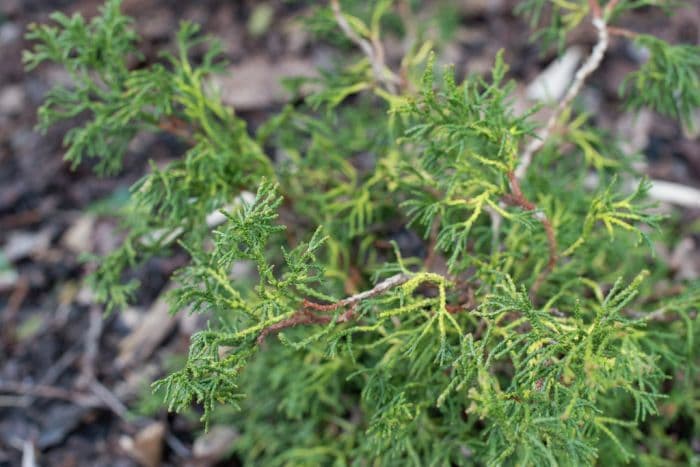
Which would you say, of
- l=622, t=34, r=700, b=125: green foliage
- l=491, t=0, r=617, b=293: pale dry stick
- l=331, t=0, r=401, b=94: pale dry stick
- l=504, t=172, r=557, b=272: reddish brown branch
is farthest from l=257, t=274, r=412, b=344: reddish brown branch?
l=622, t=34, r=700, b=125: green foliage

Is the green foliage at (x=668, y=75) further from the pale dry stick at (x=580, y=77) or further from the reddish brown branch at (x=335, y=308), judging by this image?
the reddish brown branch at (x=335, y=308)

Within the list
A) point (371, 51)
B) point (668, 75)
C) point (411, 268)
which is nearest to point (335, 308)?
point (411, 268)

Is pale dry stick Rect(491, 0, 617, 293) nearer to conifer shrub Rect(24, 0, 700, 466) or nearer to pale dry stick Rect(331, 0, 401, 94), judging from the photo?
conifer shrub Rect(24, 0, 700, 466)

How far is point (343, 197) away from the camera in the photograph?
214 cm

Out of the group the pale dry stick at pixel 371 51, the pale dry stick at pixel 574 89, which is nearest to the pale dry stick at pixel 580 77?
the pale dry stick at pixel 574 89

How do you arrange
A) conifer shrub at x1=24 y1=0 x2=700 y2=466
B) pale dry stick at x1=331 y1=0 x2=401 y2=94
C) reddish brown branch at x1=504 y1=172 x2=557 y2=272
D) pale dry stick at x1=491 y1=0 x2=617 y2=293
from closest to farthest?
conifer shrub at x1=24 y1=0 x2=700 y2=466
reddish brown branch at x1=504 y1=172 x2=557 y2=272
pale dry stick at x1=491 y1=0 x2=617 y2=293
pale dry stick at x1=331 y1=0 x2=401 y2=94

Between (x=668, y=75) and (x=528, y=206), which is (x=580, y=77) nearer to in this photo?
(x=668, y=75)

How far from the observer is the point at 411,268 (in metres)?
2.08

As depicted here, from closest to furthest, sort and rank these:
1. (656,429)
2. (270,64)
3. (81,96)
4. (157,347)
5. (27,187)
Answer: (81,96), (656,429), (157,347), (27,187), (270,64)

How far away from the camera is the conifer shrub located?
135cm

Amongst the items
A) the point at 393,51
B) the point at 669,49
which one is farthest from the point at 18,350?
the point at 669,49

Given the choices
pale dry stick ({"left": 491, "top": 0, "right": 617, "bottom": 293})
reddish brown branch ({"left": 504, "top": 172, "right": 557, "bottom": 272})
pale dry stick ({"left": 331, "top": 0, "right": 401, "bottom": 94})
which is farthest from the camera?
pale dry stick ({"left": 331, "top": 0, "right": 401, "bottom": 94})

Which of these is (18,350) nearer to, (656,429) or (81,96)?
(81,96)

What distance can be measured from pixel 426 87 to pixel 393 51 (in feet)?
6.80
